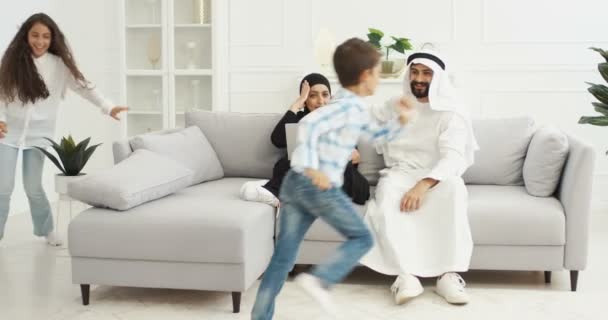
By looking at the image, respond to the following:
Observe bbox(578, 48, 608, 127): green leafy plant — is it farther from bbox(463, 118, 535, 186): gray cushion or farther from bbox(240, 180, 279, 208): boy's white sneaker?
bbox(240, 180, 279, 208): boy's white sneaker

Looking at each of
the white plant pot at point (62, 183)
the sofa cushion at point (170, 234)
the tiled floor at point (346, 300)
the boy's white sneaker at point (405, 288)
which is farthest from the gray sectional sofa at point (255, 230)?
the white plant pot at point (62, 183)

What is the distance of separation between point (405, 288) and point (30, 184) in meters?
2.25

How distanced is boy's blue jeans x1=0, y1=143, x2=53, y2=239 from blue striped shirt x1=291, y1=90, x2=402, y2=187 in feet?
7.67

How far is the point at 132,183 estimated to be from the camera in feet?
10.6

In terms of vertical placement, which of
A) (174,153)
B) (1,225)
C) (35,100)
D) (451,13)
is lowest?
(1,225)

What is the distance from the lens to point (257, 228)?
3211mm

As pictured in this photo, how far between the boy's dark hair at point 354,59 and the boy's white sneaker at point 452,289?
3.82ft

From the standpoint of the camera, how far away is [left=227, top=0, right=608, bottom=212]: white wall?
566 cm

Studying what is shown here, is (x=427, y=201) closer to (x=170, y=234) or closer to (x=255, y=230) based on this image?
(x=255, y=230)

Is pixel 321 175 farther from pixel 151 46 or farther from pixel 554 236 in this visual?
pixel 151 46

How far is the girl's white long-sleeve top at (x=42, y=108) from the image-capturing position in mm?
4113

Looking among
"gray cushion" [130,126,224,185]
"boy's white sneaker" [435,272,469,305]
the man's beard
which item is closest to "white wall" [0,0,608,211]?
"gray cushion" [130,126,224,185]

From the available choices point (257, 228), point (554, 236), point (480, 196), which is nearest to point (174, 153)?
point (257, 228)

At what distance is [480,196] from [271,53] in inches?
115
